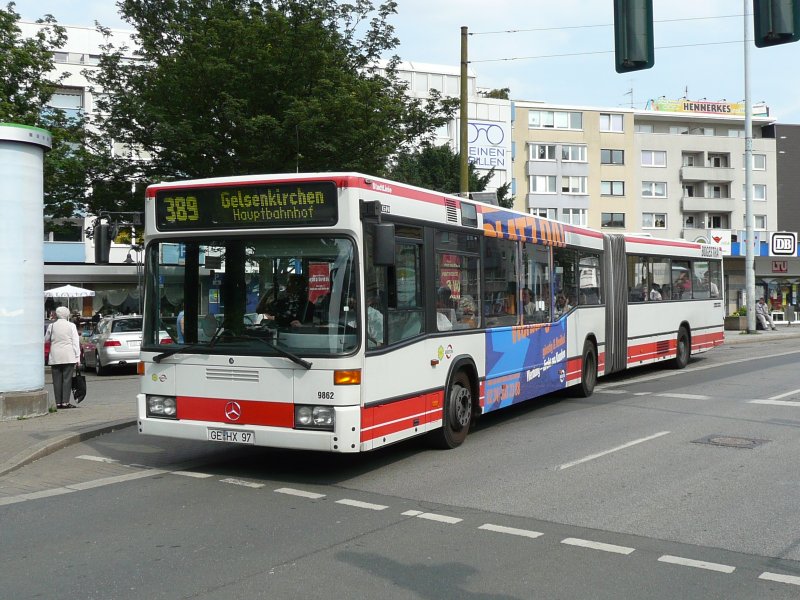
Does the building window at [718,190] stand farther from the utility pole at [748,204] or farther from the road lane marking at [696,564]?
the road lane marking at [696,564]

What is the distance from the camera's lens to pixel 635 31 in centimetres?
890

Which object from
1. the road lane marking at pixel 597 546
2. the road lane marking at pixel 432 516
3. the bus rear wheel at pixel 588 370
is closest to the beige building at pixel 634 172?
the bus rear wheel at pixel 588 370

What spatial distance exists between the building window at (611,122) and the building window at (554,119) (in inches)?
73.3

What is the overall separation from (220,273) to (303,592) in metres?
4.08

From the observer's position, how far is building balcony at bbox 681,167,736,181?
6919cm

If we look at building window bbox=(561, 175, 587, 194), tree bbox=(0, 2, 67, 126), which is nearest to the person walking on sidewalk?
tree bbox=(0, 2, 67, 126)

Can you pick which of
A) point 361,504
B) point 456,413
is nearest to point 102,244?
point 456,413

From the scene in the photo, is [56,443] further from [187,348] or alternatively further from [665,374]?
[665,374]

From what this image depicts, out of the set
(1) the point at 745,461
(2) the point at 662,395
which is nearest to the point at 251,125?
(2) the point at 662,395

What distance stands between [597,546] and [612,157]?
6631 cm

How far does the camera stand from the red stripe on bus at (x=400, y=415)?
7980mm

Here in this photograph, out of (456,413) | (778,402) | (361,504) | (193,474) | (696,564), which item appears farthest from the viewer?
(778,402)

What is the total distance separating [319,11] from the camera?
2325 cm

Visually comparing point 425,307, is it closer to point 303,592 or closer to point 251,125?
point 303,592
